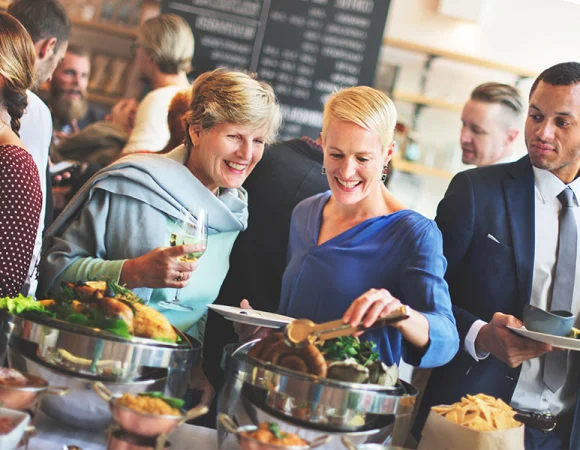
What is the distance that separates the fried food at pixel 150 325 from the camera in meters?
1.56

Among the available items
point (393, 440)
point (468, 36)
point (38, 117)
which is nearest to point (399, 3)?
point (468, 36)

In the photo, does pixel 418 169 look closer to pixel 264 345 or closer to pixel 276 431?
pixel 264 345

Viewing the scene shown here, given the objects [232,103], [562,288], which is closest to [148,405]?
[232,103]

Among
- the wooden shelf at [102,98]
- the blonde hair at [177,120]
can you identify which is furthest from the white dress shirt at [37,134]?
the wooden shelf at [102,98]

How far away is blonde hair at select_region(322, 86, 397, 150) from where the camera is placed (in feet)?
6.40

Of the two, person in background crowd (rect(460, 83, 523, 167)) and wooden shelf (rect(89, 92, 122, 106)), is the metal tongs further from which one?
wooden shelf (rect(89, 92, 122, 106))

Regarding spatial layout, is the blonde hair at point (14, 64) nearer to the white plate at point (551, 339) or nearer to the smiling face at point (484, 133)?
the white plate at point (551, 339)

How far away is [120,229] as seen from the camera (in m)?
2.18

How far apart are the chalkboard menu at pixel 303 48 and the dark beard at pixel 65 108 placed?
0.95 metres

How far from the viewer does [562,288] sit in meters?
2.26

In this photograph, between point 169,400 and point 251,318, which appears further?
point 251,318

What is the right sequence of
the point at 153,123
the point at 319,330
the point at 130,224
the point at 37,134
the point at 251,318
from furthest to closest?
1. the point at 153,123
2. the point at 37,134
3. the point at 130,224
4. the point at 251,318
5. the point at 319,330

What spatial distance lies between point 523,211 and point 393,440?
1018 millimetres

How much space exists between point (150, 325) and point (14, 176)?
66cm
